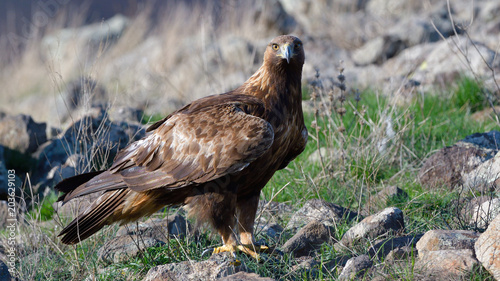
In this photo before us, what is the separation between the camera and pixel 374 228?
3.86 metres

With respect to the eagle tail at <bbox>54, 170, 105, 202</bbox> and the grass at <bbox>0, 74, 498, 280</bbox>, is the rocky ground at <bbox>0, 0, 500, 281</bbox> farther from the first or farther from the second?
the eagle tail at <bbox>54, 170, 105, 202</bbox>

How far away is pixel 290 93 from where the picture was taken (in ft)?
13.3

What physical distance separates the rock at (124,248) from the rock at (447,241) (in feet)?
5.66

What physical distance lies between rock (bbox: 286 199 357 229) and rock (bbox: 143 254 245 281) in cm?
98

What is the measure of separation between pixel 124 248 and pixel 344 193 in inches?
70.6

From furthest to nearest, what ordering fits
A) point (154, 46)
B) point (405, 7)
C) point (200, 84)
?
point (154, 46), point (405, 7), point (200, 84)

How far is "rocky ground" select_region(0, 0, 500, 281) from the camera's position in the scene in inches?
136

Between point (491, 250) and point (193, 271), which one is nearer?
point (491, 250)

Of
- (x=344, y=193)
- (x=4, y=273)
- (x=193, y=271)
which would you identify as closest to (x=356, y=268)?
(x=193, y=271)

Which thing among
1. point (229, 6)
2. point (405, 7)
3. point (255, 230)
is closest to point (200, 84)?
point (229, 6)

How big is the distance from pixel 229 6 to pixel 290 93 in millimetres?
7397

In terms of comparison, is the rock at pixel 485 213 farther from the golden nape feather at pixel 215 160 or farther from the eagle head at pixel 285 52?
the eagle head at pixel 285 52

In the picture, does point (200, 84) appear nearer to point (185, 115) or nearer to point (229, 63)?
point (229, 63)

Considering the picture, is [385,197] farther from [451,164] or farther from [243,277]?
[243,277]
